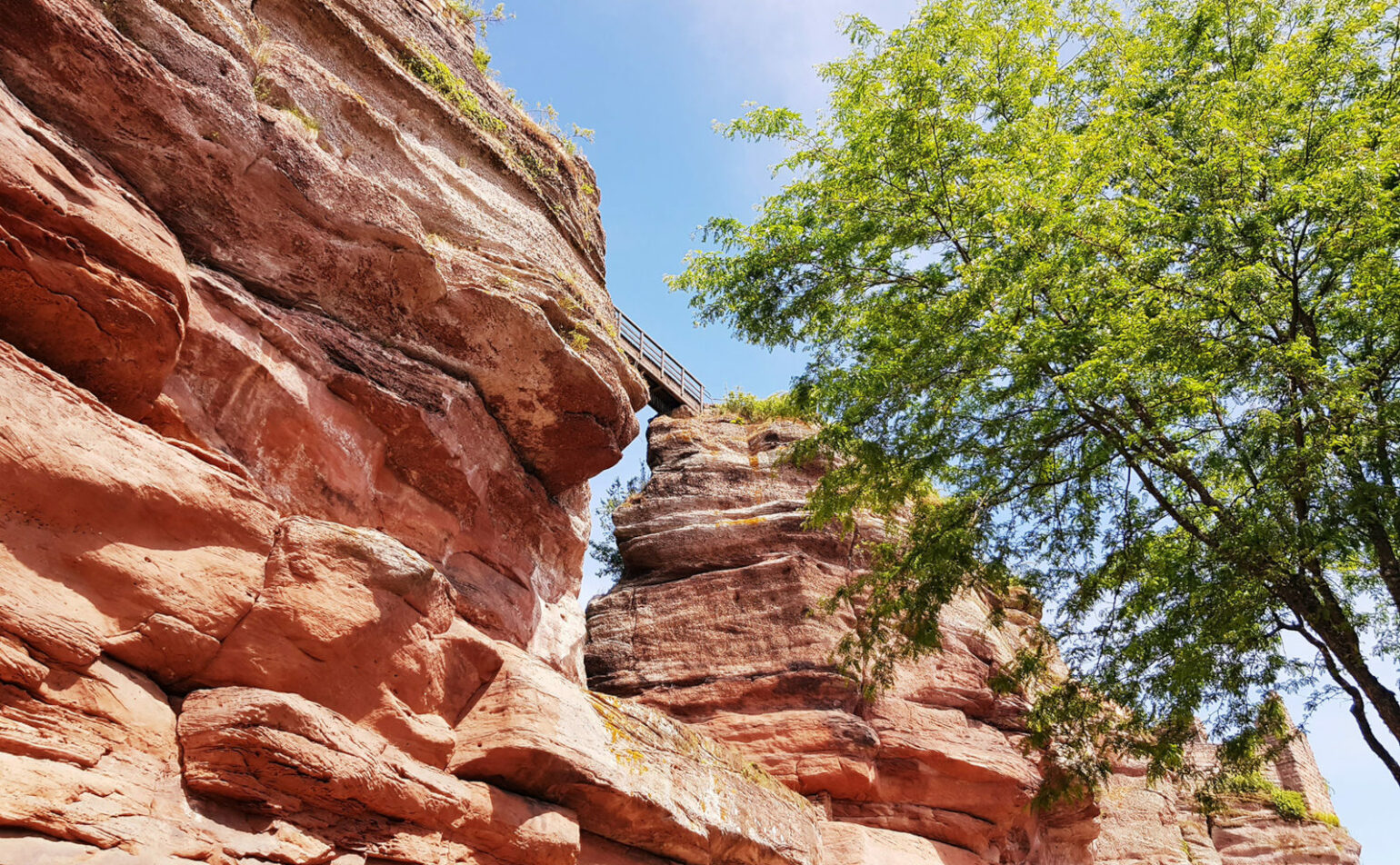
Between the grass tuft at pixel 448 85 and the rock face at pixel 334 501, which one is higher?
the grass tuft at pixel 448 85

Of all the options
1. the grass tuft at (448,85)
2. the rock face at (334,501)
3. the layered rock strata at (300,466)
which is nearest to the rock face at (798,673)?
the rock face at (334,501)

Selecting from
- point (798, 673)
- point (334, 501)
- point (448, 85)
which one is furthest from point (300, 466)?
point (798, 673)

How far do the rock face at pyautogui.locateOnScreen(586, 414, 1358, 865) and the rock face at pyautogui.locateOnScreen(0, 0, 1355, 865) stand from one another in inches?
3.2

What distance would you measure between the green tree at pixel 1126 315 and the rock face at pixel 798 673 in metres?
1.36

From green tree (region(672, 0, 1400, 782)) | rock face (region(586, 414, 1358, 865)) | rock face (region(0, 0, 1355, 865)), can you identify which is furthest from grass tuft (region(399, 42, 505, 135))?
rock face (region(586, 414, 1358, 865))

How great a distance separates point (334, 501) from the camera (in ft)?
28.7

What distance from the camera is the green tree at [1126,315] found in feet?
31.0

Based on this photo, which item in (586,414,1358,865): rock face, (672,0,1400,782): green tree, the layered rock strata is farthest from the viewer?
(586,414,1358,865): rock face

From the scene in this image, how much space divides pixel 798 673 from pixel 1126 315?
6.98m

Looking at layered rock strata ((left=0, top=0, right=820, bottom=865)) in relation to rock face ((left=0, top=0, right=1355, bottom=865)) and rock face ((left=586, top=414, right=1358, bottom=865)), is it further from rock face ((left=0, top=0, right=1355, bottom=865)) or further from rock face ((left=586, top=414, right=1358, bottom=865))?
rock face ((left=586, top=414, right=1358, bottom=865))

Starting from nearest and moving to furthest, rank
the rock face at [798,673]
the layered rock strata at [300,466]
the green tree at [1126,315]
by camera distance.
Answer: the layered rock strata at [300,466] → the green tree at [1126,315] → the rock face at [798,673]

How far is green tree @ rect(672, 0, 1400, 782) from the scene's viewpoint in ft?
31.0

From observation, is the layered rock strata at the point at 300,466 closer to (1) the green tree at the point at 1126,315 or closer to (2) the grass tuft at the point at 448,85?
(2) the grass tuft at the point at 448,85

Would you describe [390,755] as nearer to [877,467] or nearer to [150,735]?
[150,735]
